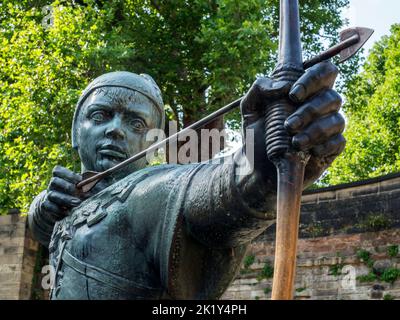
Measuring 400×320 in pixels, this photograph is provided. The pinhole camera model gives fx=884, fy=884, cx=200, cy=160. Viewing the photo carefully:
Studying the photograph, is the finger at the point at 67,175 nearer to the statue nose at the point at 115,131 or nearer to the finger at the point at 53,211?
the finger at the point at 53,211

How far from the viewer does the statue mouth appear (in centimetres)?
367

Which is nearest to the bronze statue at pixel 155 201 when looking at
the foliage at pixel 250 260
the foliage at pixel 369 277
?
the foliage at pixel 369 277

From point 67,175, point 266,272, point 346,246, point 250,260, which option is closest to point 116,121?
point 67,175

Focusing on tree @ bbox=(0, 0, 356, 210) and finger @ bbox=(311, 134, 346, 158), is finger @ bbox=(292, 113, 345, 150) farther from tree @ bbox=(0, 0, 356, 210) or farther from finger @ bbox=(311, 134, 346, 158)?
tree @ bbox=(0, 0, 356, 210)

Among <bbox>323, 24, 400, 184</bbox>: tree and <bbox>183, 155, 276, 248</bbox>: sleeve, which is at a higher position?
<bbox>323, 24, 400, 184</bbox>: tree

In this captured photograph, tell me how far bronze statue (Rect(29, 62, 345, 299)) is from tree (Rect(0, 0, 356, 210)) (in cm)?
805

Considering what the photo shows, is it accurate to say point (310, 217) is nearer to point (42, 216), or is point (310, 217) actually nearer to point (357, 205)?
point (357, 205)

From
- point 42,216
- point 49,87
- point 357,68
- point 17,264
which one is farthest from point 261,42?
point 42,216

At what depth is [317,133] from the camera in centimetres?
251

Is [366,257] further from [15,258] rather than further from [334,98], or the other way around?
[334,98]

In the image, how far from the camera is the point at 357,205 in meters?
15.0

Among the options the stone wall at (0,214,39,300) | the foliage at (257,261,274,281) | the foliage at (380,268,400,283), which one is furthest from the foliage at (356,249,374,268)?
the stone wall at (0,214,39,300)
